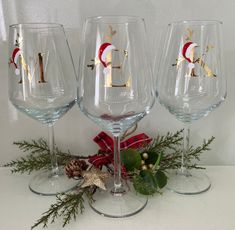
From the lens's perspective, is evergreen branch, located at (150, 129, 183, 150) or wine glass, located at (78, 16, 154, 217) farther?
evergreen branch, located at (150, 129, 183, 150)

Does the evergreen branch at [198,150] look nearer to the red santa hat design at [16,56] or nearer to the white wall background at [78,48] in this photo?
the white wall background at [78,48]

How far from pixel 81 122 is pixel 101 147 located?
0.07 metres

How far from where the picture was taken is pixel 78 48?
63 centimetres

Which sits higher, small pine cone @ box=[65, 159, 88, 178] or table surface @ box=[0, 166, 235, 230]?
small pine cone @ box=[65, 159, 88, 178]

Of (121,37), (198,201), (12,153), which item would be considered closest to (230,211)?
(198,201)

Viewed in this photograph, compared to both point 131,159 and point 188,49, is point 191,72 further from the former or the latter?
point 131,159

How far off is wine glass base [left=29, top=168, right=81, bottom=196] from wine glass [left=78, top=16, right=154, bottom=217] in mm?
101

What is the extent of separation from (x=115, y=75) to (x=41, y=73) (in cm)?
14

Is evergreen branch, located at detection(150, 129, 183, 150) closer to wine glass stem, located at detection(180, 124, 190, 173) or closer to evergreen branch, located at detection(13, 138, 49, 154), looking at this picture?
wine glass stem, located at detection(180, 124, 190, 173)

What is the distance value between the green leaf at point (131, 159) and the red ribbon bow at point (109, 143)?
29 mm

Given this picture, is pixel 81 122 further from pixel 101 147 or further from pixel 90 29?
pixel 90 29

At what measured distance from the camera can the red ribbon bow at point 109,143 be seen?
0.62 meters

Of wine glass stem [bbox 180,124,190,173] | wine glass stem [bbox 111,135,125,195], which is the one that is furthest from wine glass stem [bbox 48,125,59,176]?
wine glass stem [bbox 180,124,190,173]

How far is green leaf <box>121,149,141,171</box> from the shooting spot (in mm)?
602
